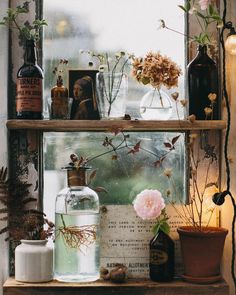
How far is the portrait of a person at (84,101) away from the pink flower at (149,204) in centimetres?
31

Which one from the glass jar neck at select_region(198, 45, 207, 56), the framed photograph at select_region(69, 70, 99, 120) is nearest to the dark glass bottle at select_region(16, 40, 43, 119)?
the framed photograph at select_region(69, 70, 99, 120)

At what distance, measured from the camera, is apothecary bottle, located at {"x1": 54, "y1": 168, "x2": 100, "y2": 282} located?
2.04 metres

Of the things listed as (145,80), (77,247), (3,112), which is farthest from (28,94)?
(77,247)

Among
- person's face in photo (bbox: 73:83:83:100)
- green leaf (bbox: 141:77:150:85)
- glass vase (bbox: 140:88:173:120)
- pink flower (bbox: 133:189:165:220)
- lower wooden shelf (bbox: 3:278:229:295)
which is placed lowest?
lower wooden shelf (bbox: 3:278:229:295)

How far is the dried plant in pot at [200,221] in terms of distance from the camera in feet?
6.53

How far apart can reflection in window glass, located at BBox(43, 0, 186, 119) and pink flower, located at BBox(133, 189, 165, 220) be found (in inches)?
13.0

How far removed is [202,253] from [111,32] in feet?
2.75

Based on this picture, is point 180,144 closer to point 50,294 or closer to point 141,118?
point 141,118

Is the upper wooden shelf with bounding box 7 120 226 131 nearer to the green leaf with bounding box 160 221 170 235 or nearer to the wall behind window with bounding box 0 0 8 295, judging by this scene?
the wall behind window with bounding box 0 0 8 295

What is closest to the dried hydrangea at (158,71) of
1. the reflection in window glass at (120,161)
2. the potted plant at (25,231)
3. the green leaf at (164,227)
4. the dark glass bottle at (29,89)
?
the reflection in window glass at (120,161)

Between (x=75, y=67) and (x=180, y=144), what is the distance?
46 centimetres

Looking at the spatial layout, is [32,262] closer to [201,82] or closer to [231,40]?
[201,82]

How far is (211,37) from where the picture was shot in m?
2.17

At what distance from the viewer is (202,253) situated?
1990 mm
